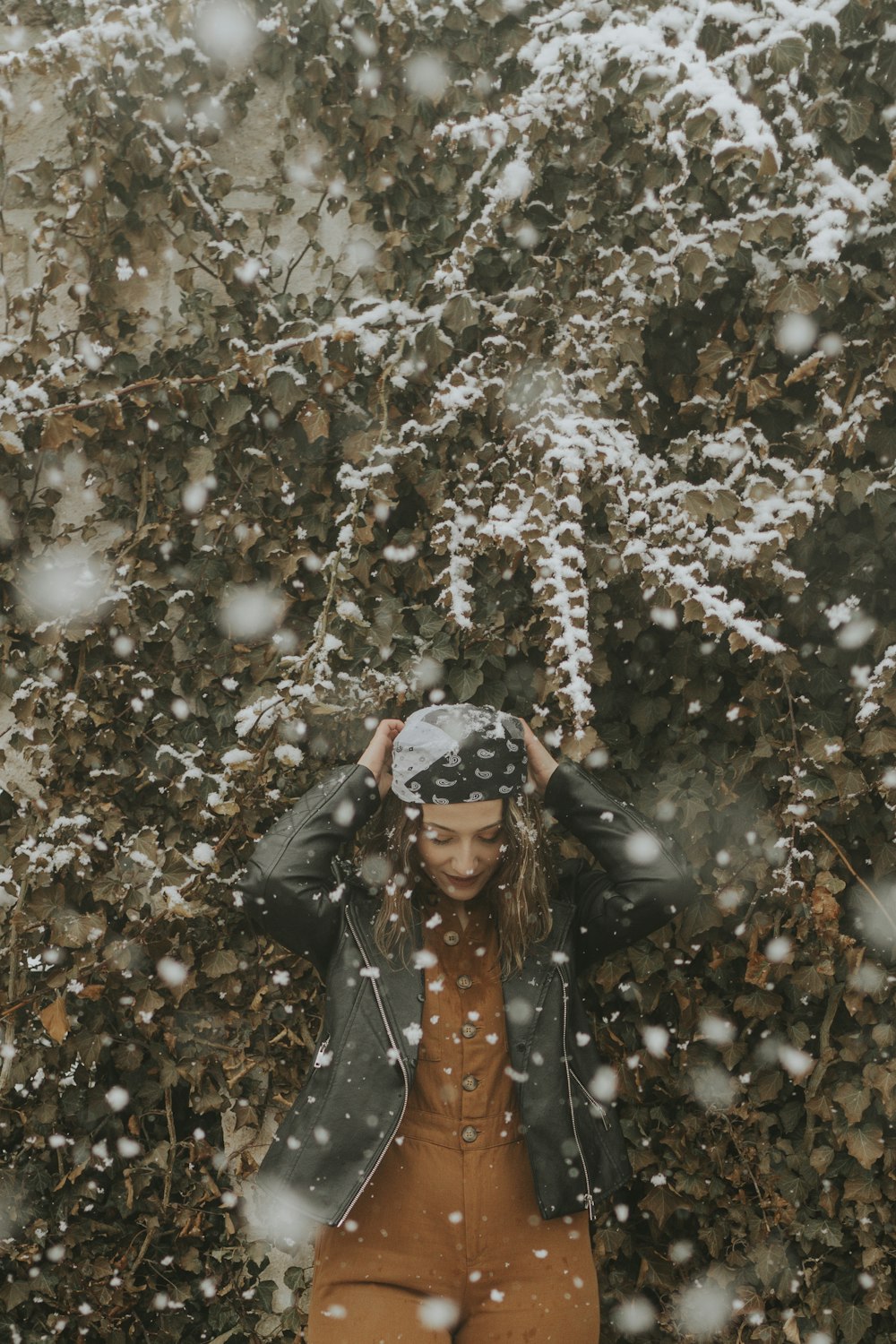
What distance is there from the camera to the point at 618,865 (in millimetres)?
1979

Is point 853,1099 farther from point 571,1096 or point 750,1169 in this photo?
point 571,1096

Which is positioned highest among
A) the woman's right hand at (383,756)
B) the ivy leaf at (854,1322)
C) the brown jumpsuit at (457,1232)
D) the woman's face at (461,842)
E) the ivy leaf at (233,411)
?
the ivy leaf at (233,411)

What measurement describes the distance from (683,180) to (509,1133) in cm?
214

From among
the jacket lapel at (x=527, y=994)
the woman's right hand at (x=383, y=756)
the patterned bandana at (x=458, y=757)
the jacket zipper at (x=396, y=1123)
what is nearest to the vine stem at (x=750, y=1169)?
the jacket lapel at (x=527, y=994)

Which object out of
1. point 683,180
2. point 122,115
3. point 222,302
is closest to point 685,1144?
point 683,180

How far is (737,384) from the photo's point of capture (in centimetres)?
235

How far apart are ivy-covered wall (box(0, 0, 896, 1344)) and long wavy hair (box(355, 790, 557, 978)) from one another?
A: 0.31m

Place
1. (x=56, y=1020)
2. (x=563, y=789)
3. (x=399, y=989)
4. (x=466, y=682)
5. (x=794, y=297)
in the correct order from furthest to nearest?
(x=466, y=682), (x=56, y=1020), (x=794, y=297), (x=563, y=789), (x=399, y=989)

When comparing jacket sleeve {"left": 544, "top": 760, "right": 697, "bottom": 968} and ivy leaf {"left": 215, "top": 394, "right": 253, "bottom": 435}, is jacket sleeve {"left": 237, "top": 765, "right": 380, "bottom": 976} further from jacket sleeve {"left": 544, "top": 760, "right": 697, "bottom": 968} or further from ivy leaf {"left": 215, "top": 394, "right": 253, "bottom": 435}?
ivy leaf {"left": 215, "top": 394, "right": 253, "bottom": 435}

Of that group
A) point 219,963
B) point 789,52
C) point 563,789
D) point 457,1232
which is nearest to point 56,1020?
point 219,963

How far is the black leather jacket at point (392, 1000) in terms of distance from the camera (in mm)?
1853

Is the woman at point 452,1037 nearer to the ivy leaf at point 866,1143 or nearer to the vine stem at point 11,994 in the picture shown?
the ivy leaf at point 866,1143

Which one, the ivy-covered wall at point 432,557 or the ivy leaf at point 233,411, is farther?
the ivy leaf at point 233,411

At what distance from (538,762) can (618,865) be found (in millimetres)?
267
